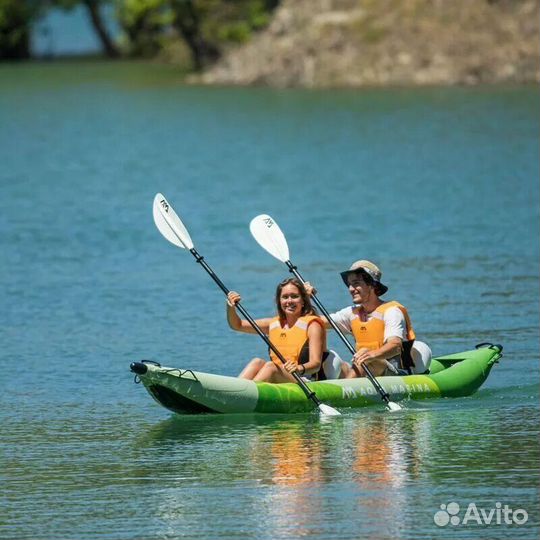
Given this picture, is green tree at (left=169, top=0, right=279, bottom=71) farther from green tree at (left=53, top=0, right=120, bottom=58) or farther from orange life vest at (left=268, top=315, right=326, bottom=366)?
orange life vest at (left=268, top=315, right=326, bottom=366)

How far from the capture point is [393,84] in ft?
148

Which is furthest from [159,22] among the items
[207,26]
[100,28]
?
[100,28]

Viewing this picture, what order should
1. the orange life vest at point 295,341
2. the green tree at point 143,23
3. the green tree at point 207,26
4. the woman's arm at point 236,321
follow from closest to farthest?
the woman's arm at point 236,321 → the orange life vest at point 295,341 → the green tree at point 207,26 → the green tree at point 143,23

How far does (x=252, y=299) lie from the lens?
18688 millimetres

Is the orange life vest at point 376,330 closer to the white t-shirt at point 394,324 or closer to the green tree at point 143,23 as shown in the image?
the white t-shirt at point 394,324

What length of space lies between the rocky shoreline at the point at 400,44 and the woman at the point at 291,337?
104ft

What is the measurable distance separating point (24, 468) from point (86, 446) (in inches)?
29.6

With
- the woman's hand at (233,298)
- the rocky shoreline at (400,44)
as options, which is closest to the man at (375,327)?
the woman's hand at (233,298)

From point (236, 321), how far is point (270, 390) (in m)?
0.80

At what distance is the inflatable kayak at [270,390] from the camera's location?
41.9 feet

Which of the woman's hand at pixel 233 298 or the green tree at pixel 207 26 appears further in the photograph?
the green tree at pixel 207 26

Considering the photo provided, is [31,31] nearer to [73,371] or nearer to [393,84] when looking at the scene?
[393,84]

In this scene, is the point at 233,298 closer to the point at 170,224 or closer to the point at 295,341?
the point at 295,341

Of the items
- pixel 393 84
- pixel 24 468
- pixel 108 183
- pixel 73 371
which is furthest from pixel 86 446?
pixel 393 84
